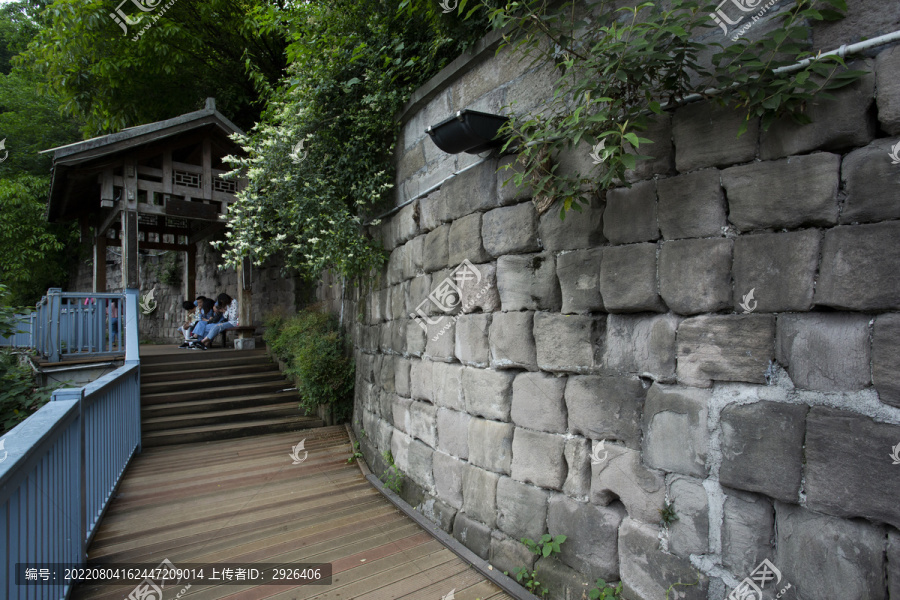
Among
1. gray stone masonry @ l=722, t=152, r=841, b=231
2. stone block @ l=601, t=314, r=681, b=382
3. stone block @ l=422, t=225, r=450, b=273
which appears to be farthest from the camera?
stone block @ l=422, t=225, r=450, b=273

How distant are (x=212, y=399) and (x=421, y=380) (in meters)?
4.35

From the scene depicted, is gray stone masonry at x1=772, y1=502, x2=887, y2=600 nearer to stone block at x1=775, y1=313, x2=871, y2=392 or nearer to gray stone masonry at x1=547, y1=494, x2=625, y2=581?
stone block at x1=775, y1=313, x2=871, y2=392

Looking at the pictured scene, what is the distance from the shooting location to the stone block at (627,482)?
2035 millimetres

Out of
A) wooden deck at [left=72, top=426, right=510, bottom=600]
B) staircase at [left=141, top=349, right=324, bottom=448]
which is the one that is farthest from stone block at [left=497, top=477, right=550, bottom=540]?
staircase at [left=141, top=349, right=324, bottom=448]

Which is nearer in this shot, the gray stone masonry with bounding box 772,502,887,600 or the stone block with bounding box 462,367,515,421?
the gray stone masonry with bounding box 772,502,887,600

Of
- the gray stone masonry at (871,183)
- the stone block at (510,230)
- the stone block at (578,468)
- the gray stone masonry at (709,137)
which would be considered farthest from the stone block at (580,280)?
the gray stone masonry at (871,183)

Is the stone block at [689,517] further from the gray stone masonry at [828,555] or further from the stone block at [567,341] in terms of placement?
the stone block at [567,341]

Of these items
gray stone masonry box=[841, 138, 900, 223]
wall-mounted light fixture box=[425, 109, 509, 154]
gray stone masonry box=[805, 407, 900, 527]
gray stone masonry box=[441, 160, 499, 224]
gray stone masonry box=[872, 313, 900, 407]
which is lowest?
gray stone masonry box=[805, 407, 900, 527]

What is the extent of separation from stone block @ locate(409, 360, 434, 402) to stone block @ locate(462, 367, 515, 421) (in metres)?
0.48

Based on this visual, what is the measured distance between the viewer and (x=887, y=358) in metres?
1.47

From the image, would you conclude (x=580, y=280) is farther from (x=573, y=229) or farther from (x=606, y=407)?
(x=606, y=407)

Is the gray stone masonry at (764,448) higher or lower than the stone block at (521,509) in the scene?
higher

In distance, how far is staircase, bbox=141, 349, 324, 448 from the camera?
5867 millimetres

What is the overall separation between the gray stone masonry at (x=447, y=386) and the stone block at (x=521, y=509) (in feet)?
1.99
